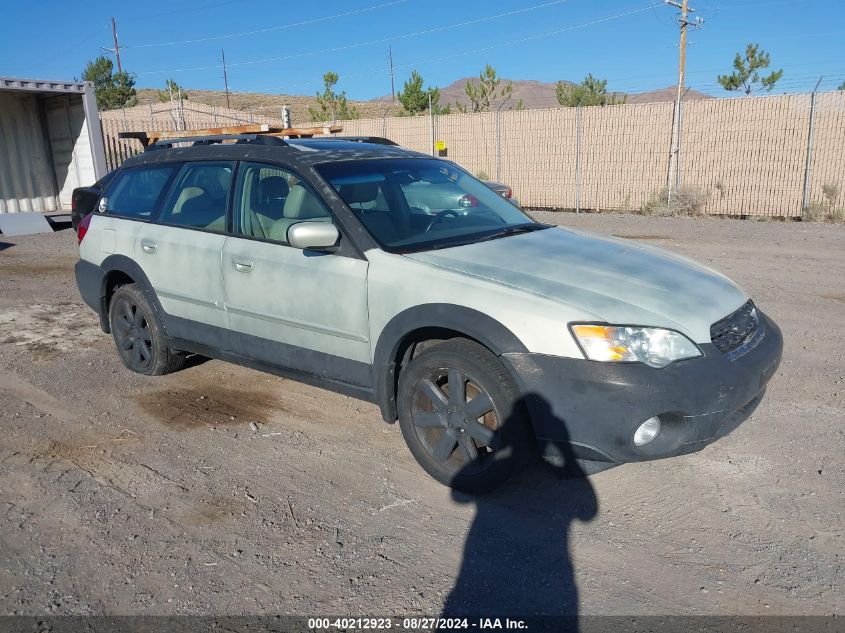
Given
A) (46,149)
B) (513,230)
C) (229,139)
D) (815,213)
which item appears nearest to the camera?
(513,230)

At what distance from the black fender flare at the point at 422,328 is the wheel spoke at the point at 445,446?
1.23ft

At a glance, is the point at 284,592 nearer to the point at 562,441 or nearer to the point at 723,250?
the point at 562,441

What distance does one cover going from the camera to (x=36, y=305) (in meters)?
8.47

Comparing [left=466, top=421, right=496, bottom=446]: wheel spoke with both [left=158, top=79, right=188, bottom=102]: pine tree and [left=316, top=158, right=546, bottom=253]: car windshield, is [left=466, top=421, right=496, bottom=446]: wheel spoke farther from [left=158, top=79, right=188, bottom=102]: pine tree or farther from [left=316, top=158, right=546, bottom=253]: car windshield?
[left=158, top=79, right=188, bottom=102]: pine tree

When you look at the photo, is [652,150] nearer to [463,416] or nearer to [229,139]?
[229,139]

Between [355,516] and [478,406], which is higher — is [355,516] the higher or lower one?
the lower one

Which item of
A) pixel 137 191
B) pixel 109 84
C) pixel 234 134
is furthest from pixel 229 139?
pixel 109 84

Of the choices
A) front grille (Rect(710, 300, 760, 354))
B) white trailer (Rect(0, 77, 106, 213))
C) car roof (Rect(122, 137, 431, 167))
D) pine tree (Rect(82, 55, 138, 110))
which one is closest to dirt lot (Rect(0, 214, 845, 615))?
front grille (Rect(710, 300, 760, 354))

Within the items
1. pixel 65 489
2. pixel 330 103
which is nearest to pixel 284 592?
pixel 65 489

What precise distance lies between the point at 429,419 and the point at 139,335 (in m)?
3.02

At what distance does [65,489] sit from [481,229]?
2.83m

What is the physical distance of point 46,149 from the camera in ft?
59.3

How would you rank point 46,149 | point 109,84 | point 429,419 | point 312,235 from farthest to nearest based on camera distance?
point 109,84, point 46,149, point 312,235, point 429,419

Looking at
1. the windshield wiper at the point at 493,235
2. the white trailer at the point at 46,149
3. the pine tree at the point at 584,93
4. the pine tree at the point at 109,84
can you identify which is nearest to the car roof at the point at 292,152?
the windshield wiper at the point at 493,235
